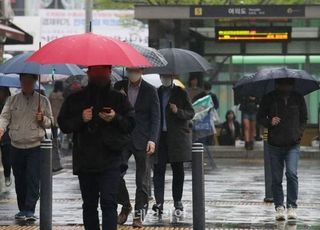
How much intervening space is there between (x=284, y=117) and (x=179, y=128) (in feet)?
4.21

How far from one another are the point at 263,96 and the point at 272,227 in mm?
1726

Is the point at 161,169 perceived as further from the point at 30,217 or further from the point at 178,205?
the point at 30,217

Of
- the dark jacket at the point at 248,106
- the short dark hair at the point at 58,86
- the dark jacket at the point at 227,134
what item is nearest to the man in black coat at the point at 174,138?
the dark jacket at the point at 248,106

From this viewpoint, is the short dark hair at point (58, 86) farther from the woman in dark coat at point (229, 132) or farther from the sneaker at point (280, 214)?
the sneaker at point (280, 214)

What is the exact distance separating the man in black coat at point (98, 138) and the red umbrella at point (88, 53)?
0.76 ft

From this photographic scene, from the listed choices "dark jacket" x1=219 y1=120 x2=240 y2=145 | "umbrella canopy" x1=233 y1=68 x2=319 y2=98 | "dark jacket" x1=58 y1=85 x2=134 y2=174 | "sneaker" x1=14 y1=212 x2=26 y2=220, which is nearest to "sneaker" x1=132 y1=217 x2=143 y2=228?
"sneaker" x1=14 y1=212 x2=26 y2=220

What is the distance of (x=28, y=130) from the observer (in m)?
10.0

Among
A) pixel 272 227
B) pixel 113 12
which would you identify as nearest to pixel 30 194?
pixel 272 227

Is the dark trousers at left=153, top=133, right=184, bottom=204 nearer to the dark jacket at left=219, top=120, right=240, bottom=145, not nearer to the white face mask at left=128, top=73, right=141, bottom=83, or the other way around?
the white face mask at left=128, top=73, right=141, bottom=83

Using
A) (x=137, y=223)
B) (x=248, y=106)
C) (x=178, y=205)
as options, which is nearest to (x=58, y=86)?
(x=248, y=106)

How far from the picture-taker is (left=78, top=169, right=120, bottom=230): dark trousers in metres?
7.33

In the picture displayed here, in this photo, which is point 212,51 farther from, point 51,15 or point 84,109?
point 51,15

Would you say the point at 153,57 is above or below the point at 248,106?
above

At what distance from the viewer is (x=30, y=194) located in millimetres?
10055
